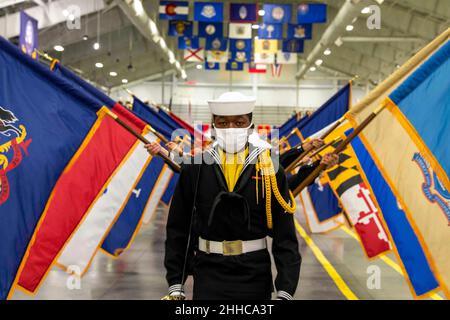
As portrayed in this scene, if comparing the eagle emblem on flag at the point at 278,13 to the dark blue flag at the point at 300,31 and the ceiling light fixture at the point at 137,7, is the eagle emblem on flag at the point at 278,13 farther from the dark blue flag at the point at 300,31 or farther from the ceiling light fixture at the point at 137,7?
the ceiling light fixture at the point at 137,7

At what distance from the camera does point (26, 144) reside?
3916 millimetres

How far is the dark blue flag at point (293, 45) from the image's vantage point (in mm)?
21611

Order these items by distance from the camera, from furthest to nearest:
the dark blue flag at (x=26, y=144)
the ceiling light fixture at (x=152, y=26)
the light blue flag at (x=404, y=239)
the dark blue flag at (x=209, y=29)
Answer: the ceiling light fixture at (x=152, y=26) < the dark blue flag at (x=209, y=29) < the dark blue flag at (x=26, y=144) < the light blue flag at (x=404, y=239)

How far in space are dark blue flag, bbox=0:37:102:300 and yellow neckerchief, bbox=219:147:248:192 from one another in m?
1.77

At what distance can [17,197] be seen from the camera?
12.5ft

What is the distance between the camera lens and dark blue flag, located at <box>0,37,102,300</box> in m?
3.74

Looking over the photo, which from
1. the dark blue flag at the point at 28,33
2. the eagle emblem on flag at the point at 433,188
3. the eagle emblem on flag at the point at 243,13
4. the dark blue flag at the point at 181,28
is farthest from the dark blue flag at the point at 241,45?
the eagle emblem on flag at the point at 433,188

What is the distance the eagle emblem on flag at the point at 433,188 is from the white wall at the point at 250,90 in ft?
124

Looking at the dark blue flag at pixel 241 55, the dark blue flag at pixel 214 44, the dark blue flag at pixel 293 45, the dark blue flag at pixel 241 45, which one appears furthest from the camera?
the dark blue flag at pixel 241 55

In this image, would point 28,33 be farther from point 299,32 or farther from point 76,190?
point 76,190

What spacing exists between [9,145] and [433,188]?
2931mm
